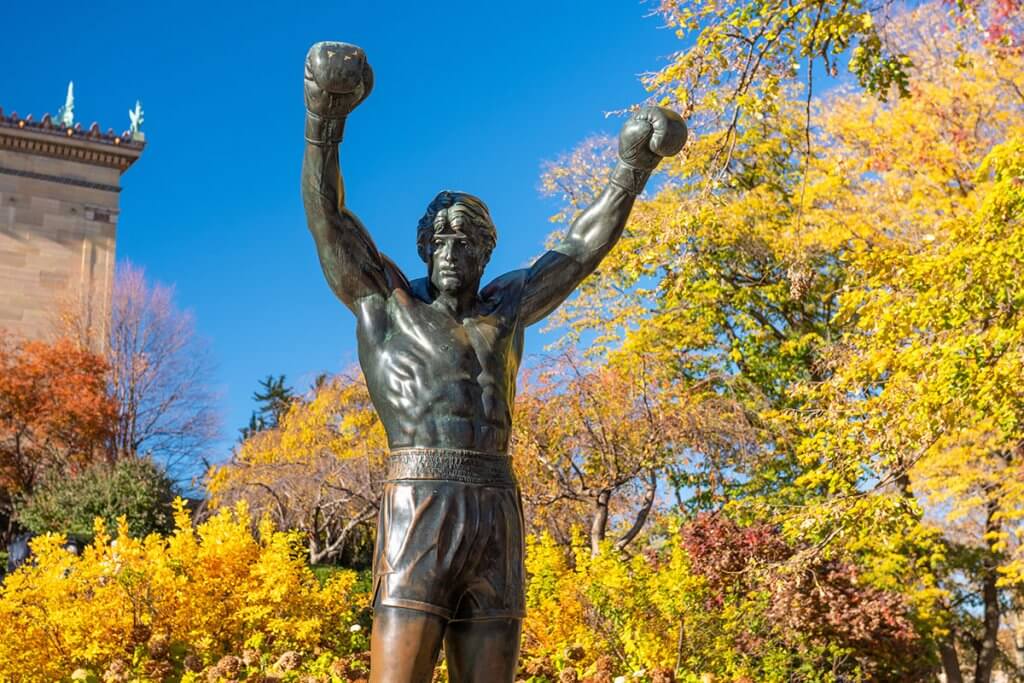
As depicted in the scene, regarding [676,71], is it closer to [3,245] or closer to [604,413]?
[604,413]

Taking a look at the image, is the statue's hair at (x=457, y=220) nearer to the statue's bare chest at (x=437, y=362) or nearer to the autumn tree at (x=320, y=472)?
the statue's bare chest at (x=437, y=362)

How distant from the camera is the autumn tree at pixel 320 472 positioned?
17844 millimetres

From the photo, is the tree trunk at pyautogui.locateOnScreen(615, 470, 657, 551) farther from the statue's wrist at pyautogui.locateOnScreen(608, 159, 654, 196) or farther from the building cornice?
the building cornice

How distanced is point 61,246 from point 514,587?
31.2 m

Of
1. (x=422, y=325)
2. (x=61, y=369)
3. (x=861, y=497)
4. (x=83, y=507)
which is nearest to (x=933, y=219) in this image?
(x=861, y=497)

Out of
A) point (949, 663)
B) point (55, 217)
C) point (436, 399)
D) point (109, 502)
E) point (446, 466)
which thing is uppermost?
point (55, 217)

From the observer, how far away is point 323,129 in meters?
3.62

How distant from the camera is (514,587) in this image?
11.8 feet

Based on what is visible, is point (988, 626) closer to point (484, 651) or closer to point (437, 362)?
point (484, 651)

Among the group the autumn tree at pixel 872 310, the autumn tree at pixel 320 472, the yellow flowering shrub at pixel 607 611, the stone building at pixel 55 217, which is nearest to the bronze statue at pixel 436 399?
the autumn tree at pixel 872 310

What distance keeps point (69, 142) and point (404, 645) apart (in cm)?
3160

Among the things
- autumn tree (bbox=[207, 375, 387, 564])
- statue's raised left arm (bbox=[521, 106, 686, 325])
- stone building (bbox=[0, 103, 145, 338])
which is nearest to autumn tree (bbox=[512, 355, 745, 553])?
autumn tree (bbox=[207, 375, 387, 564])

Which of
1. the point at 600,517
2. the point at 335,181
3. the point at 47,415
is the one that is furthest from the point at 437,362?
the point at 47,415

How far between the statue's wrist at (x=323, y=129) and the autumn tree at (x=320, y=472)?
1177cm
